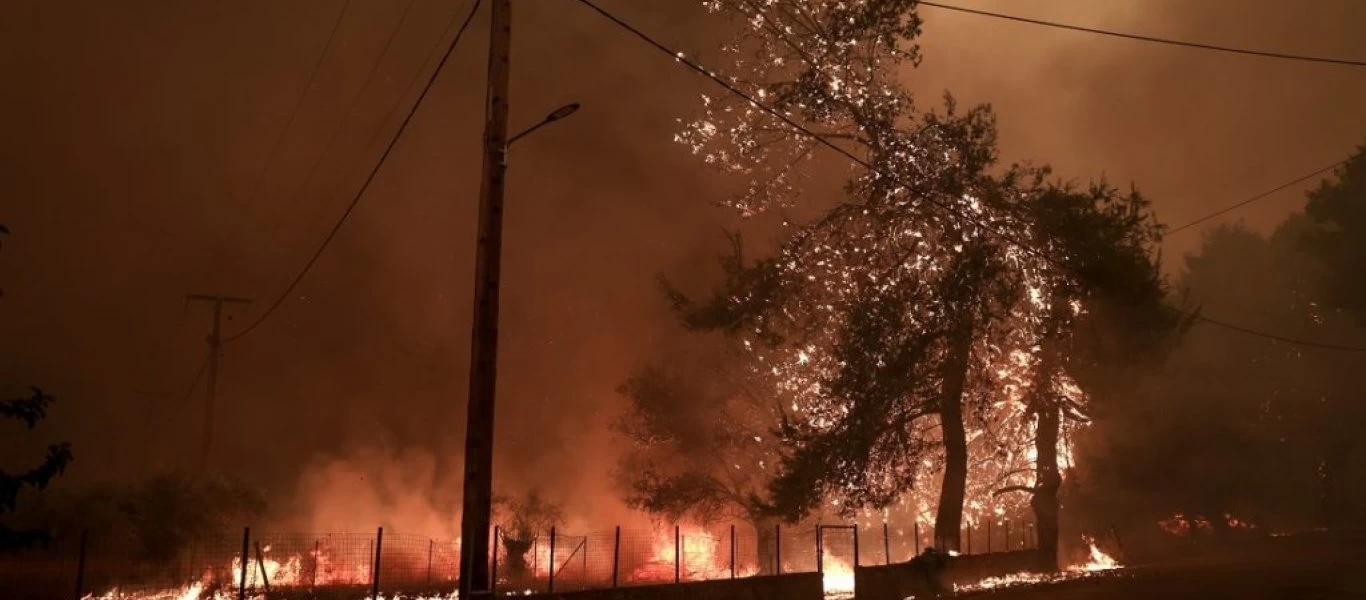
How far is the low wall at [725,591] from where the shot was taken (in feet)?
50.2

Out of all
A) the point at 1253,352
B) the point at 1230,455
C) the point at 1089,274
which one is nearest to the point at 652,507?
the point at 1089,274

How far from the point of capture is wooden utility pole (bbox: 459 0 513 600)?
12.1 metres

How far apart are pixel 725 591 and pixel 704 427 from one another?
53.0 feet

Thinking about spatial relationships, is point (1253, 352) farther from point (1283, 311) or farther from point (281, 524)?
point (281, 524)

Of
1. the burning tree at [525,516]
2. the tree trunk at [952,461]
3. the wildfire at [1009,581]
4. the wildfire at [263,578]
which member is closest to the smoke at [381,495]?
the burning tree at [525,516]

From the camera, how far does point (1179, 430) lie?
148 feet

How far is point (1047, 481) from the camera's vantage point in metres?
32.2

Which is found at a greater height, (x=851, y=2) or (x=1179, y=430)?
(x=851, y=2)

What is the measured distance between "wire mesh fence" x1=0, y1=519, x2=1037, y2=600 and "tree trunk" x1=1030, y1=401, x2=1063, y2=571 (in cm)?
565

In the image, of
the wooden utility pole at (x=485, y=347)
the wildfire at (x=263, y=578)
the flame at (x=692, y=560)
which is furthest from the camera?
the flame at (x=692, y=560)

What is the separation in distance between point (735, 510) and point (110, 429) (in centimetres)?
3610

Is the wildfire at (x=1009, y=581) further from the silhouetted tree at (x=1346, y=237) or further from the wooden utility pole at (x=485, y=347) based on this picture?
the silhouetted tree at (x=1346, y=237)

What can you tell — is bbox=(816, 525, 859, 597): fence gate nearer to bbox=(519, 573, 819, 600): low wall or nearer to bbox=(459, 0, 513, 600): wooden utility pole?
bbox=(519, 573, 819, 600): low wall

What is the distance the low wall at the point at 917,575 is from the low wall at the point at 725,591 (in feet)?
1.63
